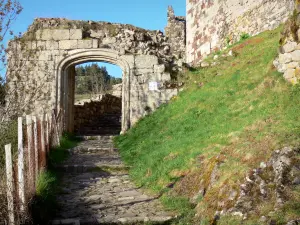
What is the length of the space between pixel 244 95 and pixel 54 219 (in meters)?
4.62

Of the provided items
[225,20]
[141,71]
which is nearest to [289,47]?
[141,71]

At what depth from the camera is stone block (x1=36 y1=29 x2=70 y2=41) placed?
12.2 metres

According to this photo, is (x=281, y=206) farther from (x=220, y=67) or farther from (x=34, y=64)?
(x=34, y=64)

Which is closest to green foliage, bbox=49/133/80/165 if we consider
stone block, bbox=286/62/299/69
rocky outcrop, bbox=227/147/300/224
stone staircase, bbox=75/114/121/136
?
stone staircase, bbox=75/114/121/136

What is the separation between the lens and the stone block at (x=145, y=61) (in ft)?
40.1

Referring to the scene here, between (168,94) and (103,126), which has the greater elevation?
(168,94)

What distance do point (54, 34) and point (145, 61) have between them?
11.0 ft

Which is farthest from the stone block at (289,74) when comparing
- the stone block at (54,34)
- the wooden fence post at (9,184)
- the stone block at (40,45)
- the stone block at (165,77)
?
the stone block at (40,45)

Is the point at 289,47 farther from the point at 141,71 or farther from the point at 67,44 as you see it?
the point at 67,44

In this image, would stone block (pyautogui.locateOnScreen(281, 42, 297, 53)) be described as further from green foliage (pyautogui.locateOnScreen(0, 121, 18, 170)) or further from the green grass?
green foliage (pyautogui.locateOnScreen(0, 121, 18, 170))

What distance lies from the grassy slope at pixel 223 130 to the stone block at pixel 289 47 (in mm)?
506

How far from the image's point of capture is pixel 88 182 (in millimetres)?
6434

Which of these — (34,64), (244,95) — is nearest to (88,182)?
(244,95)

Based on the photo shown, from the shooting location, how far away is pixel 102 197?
5309 millimetres
